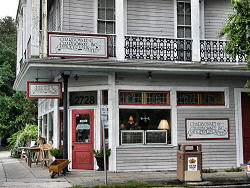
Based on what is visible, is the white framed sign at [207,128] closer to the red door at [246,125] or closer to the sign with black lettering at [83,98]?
the red door at [246,125]

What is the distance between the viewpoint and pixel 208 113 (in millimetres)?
14266

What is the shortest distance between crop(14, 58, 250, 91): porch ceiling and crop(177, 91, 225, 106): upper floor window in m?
0.86

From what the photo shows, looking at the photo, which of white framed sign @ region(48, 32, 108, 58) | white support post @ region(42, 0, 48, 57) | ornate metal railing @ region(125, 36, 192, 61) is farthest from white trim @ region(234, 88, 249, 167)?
white support post @ region(42, 0, 48, 57)

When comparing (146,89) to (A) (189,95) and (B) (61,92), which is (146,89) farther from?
(B) (61,92)

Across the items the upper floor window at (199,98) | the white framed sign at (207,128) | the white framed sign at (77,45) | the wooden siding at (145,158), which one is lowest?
the wooden siding at (145,158)

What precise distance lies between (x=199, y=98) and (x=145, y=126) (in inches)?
94.2

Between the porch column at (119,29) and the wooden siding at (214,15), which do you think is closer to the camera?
Result: the porch column at (119,29)

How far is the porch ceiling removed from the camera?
12281 millimetres

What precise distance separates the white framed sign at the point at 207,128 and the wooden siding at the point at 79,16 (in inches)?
206

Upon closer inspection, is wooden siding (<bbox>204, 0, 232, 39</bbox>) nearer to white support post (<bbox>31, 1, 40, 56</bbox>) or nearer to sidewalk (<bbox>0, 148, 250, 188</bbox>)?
sidewalk (<bbox>0, 148, 250, 188</bbox>)

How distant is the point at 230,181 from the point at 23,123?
22.1 metres

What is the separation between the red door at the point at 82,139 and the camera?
13.8 metres

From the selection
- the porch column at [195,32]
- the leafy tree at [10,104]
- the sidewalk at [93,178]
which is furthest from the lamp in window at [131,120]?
the leafy tree at [10,104]

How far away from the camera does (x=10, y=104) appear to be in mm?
30453
